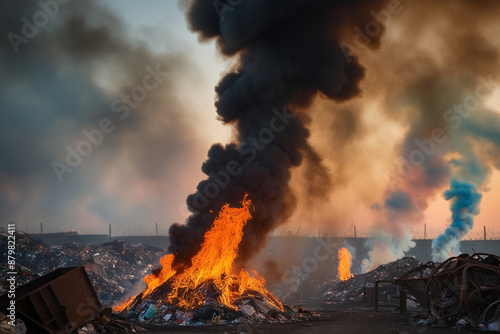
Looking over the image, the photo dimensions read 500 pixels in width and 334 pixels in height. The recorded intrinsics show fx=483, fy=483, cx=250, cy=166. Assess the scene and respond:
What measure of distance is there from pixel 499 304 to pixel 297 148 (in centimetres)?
1523

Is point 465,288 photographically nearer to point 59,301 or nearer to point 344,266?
point 59,301

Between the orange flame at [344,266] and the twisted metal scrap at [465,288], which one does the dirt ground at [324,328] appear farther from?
the orange flame at [344,266]

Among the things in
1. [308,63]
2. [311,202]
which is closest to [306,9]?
[308,63]

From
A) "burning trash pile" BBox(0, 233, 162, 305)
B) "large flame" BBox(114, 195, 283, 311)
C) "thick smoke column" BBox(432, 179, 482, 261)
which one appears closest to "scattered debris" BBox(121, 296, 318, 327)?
"large flame" BBox(114, 195, 283, 311)

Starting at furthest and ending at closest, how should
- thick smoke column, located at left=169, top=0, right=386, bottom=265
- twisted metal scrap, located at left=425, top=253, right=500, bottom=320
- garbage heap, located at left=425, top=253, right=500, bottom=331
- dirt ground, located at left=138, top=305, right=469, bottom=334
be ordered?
thick smoke column, located at left=169, top=0, right=386, bottom=265, twisted metal scrap, located at left=425, top=253, right=500, bottom=320, dirt ground, located at left=138, top=305, right=469, bottom=334, garbage heap, located at left=425, top=253, right=500, bottom=331

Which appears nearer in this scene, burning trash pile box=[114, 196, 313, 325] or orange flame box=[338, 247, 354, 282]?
burning trash pile box=[114, 196, 313, 325]

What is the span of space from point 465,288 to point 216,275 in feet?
40.8

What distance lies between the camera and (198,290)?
981 inches

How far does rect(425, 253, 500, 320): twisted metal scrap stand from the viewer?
64.7 ft

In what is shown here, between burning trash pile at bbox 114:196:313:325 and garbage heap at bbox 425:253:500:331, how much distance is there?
703 centimetres

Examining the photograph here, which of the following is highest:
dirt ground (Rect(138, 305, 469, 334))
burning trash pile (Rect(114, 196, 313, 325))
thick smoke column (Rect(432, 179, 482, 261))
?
thick smoke column (Rect(432, 179, 482, 261))

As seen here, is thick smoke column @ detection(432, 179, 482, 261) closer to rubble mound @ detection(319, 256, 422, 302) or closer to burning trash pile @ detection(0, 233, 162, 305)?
rubble mound @ detection(319, 256, 422, 302)

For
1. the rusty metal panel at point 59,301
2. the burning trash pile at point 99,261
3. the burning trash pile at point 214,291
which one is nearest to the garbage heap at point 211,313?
the burning trash pile at point 214,291

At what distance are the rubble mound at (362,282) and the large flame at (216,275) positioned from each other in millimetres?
16644
